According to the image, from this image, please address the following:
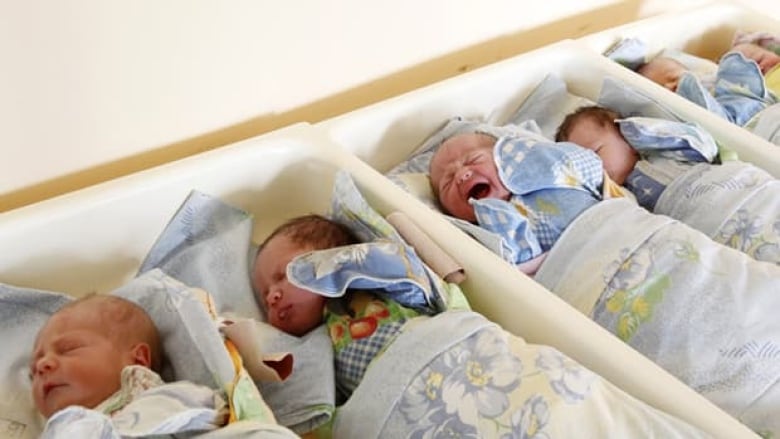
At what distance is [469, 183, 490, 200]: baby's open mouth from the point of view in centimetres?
115

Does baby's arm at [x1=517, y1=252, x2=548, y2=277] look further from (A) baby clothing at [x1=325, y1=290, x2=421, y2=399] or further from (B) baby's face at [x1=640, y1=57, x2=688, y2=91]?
(B) baby's face at [x1=640, y1=57, x2=688, y2=91]

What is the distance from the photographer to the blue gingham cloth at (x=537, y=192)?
1.09m

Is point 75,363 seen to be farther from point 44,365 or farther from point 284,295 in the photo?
point 284,295

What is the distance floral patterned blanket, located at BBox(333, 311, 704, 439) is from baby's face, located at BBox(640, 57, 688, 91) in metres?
0.73

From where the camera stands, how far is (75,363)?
835mm

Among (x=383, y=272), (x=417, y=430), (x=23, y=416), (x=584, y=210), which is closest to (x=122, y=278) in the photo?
(x=23, y=416)

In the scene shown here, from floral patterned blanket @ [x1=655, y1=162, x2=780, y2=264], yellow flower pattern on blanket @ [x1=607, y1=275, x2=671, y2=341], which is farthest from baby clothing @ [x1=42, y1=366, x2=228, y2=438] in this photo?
floral patterned blanket @ [x1=655, y1=162, x2=780, y2=264]

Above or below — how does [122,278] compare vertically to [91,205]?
below

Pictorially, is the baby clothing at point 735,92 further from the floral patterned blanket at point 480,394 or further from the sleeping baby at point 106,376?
the sleeping baby at point 106,376

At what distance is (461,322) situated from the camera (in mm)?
888

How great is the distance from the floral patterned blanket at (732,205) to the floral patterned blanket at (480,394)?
1.26 ft

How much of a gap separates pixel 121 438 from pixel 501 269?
1.36 feet

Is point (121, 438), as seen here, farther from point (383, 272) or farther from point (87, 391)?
point (383, 272)

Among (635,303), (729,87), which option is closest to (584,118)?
(729,87)
